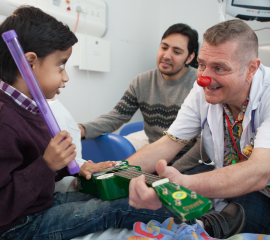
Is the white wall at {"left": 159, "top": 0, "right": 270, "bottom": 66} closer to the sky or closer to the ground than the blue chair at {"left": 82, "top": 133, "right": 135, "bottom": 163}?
closer to the sky

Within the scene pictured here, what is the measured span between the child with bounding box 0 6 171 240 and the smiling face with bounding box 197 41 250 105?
489 millimetres

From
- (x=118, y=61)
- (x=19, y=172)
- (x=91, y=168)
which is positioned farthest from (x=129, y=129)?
(x=19, y=172)

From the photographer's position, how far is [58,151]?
62 cm

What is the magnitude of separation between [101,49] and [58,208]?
4.72ft

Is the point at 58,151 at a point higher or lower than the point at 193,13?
lower

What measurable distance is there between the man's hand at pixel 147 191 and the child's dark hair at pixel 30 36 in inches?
18.2

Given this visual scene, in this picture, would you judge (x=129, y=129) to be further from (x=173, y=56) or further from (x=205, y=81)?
(x=205, y=81)

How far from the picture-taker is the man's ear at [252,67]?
3.05 feet

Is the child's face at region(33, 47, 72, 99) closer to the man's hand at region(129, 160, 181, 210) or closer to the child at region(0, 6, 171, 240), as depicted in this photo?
the child at region(0, 6, 171, 240)

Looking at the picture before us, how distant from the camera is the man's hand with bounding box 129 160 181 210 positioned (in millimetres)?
506

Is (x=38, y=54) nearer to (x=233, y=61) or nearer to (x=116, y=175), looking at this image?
(x=116, y=175)

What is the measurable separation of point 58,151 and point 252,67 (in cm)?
77

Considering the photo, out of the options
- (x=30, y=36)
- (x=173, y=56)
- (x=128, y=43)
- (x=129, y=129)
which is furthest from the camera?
(x=128, y=43)

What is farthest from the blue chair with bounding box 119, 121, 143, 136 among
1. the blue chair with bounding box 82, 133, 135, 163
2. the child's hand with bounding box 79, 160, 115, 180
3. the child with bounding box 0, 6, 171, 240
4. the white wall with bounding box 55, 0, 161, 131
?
the child with bounding box 0, 6, 171, 240
